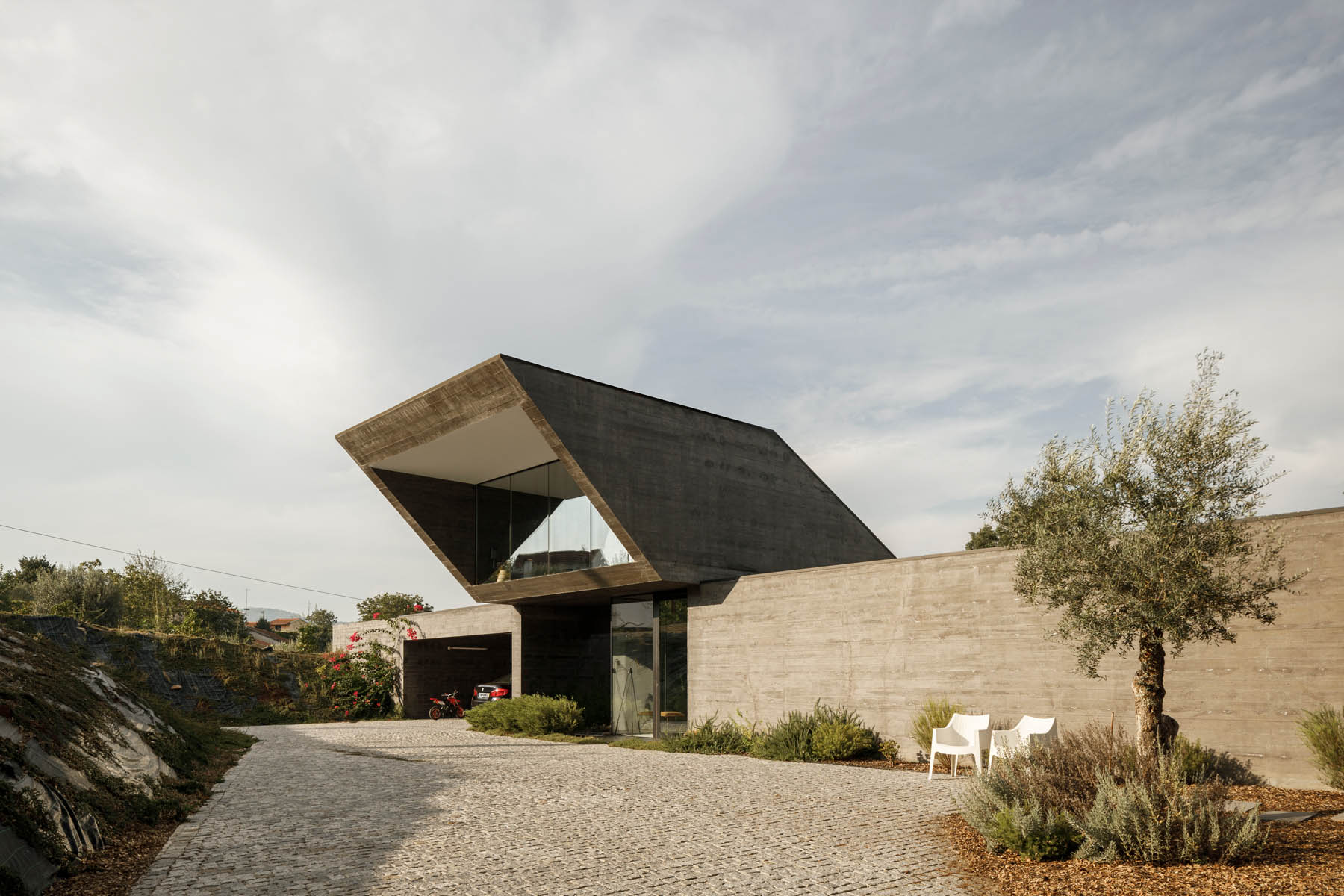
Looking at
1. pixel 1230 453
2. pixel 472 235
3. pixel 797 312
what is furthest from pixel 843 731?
pixel 472 235

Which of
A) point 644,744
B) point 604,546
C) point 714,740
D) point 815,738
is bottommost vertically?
point 644,744

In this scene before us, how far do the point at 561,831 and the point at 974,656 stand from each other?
7.97m

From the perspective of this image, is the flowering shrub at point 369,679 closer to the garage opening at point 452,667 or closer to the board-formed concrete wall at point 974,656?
the garage opening at point 452,667

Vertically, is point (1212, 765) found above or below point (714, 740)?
above

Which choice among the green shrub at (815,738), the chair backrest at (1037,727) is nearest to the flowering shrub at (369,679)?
the green shrub at (815,738)

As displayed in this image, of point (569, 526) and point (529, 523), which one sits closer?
point (569, 526)

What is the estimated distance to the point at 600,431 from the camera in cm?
1775

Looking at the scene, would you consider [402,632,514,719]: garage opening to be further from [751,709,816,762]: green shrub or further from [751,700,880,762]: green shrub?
[751,700,880,762]: green shrub

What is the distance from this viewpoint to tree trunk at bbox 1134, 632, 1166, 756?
8.54 m

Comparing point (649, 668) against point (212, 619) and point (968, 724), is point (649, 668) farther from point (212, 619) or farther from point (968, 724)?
point (212, 619)

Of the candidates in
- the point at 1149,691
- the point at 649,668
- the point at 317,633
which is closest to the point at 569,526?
the point at 649,668

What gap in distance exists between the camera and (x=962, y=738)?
11758 mm

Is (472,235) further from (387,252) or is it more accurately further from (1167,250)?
(1167,250)

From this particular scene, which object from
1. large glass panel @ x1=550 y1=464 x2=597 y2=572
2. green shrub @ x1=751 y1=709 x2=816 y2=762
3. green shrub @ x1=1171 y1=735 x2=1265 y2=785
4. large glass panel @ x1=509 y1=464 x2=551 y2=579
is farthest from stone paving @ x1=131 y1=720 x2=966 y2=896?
large glass panel @ x1=509 y1=464 x2=551 y2=579
